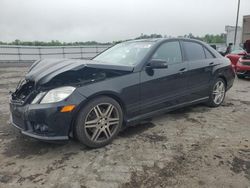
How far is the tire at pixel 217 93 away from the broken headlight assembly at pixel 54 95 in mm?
3243

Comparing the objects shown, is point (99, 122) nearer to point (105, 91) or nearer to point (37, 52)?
point (105, 91)

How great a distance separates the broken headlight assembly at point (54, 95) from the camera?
9.26 feet

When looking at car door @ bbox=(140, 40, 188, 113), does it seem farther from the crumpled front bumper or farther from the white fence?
the white fence

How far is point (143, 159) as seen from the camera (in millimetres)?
2879

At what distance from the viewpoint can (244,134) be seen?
365 centimetres

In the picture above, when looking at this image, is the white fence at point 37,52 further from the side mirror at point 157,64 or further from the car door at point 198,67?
the side mirror at point 157,64

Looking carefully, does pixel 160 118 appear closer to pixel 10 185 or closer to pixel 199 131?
pixel 199 131

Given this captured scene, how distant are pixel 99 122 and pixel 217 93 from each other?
3.08 m

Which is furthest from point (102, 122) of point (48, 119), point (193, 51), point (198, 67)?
point (193, 51)

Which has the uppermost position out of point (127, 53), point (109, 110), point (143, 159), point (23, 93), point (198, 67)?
point (127, 53)

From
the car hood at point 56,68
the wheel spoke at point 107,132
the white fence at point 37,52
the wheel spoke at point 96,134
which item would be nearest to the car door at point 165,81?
the car hood at point 56,68

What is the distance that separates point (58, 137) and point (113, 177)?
0.85m

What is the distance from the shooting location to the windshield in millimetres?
3689

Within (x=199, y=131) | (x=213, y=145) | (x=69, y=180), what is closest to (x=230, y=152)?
(x=213, y=145)
